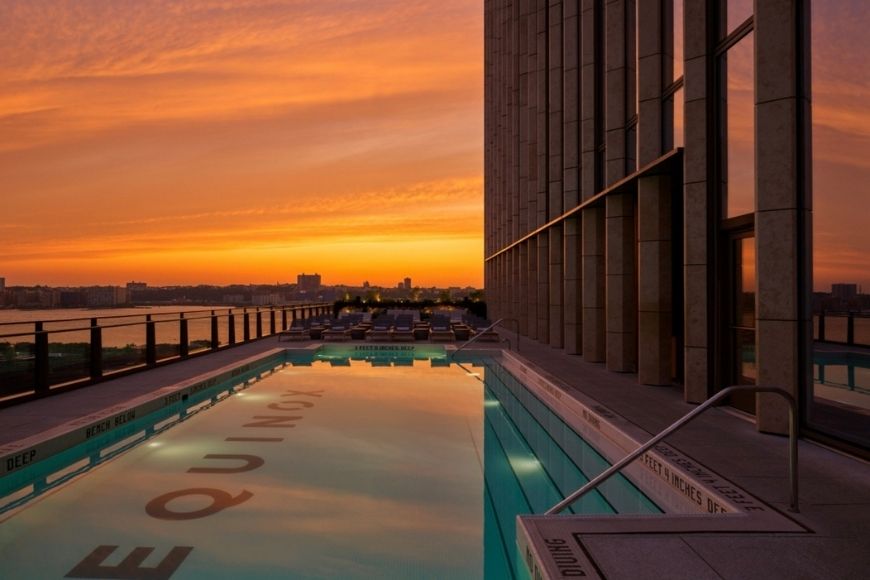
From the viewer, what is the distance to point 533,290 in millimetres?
22750

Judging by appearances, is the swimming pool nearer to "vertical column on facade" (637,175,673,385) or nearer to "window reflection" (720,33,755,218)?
"vertical column on facade" (637,175,673,385)

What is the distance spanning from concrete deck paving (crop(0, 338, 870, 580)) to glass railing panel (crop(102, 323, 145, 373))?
3.46ft

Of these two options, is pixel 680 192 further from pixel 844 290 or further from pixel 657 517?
pixel 657 517

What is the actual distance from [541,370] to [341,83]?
2122cm

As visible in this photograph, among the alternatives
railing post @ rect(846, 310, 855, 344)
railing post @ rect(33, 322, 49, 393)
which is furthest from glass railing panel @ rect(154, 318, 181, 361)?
railing post @ rect(846, 310, 855, 344)

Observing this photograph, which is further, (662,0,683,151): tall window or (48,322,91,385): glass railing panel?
(662,0,683,151): tall window

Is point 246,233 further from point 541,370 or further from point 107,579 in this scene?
point 107,579

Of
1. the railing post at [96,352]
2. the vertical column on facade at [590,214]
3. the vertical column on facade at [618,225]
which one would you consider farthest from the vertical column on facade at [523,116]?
the railing post at [96,352]

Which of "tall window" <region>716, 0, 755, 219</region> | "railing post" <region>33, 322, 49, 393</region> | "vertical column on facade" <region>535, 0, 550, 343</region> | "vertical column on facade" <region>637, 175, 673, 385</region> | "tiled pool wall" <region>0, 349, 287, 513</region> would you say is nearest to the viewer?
"tiled pool wall" <region>0, 349, 287, 513</region>

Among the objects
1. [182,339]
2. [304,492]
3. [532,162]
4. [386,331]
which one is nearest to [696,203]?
[304,492]

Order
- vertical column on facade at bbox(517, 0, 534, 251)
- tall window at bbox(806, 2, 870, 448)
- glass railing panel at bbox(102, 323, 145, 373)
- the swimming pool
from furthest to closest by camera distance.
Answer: vertical column on facade at bbox(517, 0, 534, 251) < glass railing panel at bbox(102, 323, 145, 373) < tall window at bbox(806, 2, 870, 448) < the swimming pool

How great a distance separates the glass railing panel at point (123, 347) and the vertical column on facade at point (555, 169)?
11724 mm

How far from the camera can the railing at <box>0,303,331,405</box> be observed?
874 centimetres

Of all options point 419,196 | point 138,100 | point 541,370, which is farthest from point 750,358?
point 419,196
